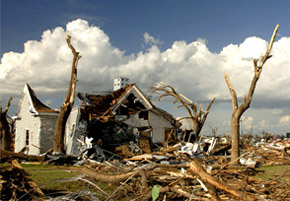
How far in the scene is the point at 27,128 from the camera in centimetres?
2252

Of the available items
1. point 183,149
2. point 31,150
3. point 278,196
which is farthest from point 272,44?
point 31,150

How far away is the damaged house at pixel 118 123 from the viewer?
18438 mm

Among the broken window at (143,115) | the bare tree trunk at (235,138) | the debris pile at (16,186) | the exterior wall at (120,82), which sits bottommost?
the debris pile at (16,186)

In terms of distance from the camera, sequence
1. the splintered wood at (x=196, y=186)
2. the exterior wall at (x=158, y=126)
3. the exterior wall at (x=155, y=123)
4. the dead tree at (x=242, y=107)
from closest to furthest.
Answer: the splintered wood at (x=196, y=186) → the dead tree at (x=242, y=107) → the exterior wall at (x=155, y=123) → the exterior wall at (x=158, y=126)

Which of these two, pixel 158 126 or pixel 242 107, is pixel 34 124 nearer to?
pixel 158 126

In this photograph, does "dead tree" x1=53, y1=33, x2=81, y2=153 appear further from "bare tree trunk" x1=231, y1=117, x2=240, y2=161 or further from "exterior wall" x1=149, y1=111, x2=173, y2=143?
"bare tree trunk" x1=231, y1=117, x2=240, y2=161

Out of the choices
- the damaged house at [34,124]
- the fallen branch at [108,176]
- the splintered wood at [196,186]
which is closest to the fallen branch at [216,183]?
the splintered wood at [196,186]

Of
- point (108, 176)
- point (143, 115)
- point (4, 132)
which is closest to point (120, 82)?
point (143, 115)

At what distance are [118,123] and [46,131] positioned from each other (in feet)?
18.3

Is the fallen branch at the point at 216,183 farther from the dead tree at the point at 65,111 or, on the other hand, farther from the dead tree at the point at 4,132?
the dead tree at the point at 4,132

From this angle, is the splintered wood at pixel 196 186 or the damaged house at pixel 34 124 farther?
the damaged house at pixel 34 124

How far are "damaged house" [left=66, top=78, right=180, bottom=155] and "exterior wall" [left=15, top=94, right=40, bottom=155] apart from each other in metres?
2.56

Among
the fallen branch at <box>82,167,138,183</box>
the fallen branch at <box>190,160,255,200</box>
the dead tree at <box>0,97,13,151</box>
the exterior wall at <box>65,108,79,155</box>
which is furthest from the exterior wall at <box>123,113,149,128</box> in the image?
the fallen branch at <box>190,160,255,200</box>

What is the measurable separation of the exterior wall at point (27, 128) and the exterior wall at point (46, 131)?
0.34 m
